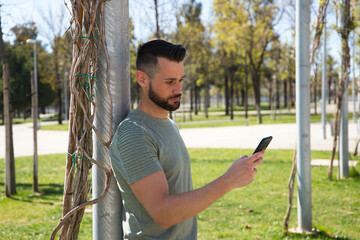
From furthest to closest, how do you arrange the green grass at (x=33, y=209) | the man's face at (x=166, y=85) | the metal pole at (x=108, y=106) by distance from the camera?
the green grass at (x=33, y=209)
the metal pole at (x=108, y=106)
the man's face at (x=166, y=85)

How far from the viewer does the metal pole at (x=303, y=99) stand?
4.89m

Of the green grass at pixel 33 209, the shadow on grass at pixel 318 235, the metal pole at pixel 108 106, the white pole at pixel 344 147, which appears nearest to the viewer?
the metal pole at pixel 108 106

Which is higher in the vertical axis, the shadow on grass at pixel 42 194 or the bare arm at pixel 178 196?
the bare arm at pixel 178 196

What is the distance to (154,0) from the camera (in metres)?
11.2

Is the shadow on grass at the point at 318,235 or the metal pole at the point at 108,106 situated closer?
the metal pole at the point at 108,106

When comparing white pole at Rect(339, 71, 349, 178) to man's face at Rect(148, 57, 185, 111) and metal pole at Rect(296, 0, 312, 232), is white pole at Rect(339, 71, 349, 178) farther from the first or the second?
man's face at Rect(148, 57, 185, 111)

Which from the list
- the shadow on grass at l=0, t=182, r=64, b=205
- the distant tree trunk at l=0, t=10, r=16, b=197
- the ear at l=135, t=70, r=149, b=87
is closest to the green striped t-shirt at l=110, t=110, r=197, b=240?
the ear at l=135, t=70, r=149, b=87

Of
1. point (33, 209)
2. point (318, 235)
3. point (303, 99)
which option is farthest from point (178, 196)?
point (33, 209)

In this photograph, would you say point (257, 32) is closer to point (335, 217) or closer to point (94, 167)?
point (335, 217)

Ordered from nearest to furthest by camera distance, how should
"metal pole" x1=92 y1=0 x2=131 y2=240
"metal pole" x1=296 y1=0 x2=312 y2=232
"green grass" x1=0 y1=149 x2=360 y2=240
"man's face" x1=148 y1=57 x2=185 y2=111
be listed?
"man's face" x1=148 y1=57 x2=185 y2=111
"metal pole" x1=92 y1=0 x2=131 y2=240
"metal pole" x1=296 y1=0 x2=312 y2=232
"green grass" x1=0 y1=149 x2=360 y2=240

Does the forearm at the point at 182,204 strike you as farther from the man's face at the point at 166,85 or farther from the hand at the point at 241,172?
the man's face at the point at 166,85

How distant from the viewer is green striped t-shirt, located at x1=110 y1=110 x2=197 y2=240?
1.52m

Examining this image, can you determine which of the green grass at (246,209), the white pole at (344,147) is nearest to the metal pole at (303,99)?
the green grass at (246,209)

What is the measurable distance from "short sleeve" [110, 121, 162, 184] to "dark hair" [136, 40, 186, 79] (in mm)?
257
